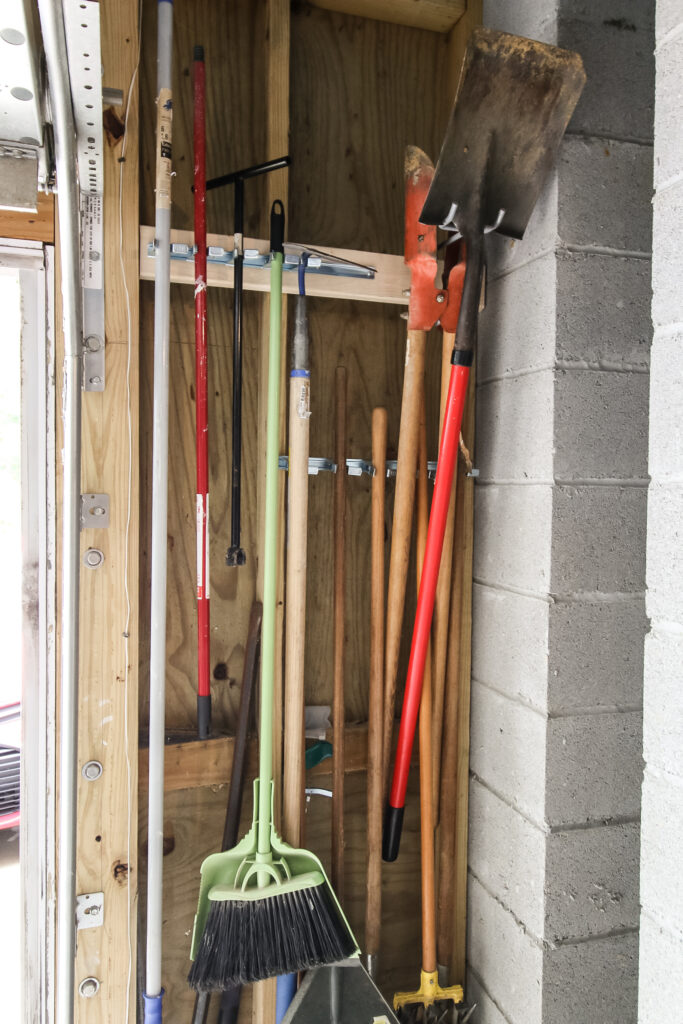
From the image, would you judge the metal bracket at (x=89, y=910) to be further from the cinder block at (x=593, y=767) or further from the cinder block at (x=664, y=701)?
the cinder block at (x=664, y=701)

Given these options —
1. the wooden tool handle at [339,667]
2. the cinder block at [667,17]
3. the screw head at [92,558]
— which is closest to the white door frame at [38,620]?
the screw head at [92,558]

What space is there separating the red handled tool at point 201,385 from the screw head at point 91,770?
7.1 inches

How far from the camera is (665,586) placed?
862 mm

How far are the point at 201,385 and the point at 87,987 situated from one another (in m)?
1.06

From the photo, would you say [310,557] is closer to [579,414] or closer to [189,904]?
[579,414]

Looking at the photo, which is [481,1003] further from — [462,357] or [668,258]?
[668,258]

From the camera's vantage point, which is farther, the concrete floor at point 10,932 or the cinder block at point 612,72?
the concrete floor at point 10,932

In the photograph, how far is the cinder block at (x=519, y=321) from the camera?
3.83ft

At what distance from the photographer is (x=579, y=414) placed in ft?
3.80

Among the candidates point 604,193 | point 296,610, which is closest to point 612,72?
point 604,193

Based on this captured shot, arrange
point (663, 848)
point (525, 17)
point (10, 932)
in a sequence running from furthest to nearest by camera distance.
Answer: point (10, 932)
point (525, 17)
point (663, 848)

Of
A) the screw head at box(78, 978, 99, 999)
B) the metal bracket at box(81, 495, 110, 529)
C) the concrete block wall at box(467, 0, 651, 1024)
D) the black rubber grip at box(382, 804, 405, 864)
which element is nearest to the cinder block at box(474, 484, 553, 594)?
the concrete block wall at box(467, 0, 651, 1024)

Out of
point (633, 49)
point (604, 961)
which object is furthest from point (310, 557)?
point (633, 49)

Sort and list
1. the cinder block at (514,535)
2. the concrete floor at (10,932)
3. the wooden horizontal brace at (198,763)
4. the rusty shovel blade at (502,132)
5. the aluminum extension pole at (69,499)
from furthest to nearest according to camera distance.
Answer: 1. the concrete floor at (10,932)
2. the wooden horizontal brace at (198,763)
3. the cinder block at (514,535)
4. the rusty shovel blade at (502,132)
5. the aluminum extension pole at (69,499)
